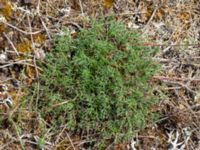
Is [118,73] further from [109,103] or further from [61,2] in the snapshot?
[61,2]

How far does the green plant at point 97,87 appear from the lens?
8.73ft

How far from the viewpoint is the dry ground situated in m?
2.68

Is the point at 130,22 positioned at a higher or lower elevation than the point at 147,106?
higher

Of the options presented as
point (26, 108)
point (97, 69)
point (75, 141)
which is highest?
point (97, 69)

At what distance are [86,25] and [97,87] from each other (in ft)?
1.21

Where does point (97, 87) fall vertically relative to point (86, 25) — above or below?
below

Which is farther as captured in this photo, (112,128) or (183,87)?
(183,87)

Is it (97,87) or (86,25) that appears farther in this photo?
(86,25)

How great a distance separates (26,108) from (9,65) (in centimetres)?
24

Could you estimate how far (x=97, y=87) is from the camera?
105 inches

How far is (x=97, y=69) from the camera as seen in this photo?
267 centimetres

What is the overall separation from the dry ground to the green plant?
0.23 ft

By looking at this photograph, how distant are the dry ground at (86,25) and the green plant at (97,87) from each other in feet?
0.23

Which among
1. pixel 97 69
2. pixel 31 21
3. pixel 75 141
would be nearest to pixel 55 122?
pixel 75 141
